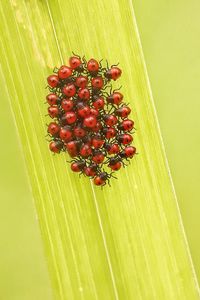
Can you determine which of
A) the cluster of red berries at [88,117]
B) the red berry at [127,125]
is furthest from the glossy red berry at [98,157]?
the red berry at [127,125]

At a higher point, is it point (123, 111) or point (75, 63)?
point (75, 63)

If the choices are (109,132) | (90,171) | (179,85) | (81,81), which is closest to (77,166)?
(90,171)

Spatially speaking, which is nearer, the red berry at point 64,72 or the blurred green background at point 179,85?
the red berry at point 64,72

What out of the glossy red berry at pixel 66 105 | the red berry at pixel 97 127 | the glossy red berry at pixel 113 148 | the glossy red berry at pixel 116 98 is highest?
the glossy red berry at pixel 66 105

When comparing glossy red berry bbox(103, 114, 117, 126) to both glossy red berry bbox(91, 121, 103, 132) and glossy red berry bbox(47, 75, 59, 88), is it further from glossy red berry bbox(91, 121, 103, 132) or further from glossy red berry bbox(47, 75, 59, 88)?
glossy red berry bbox(47, 75, 59, 88)

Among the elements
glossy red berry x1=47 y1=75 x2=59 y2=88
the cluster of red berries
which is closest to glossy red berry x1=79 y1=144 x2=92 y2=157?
the cluster of red berries

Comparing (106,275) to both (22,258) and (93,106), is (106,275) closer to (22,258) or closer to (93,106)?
(22,258)

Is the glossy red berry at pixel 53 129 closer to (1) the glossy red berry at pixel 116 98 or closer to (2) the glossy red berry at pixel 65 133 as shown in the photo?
(2) the glossy red berry at pixel 65 133

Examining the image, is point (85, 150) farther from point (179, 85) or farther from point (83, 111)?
point (179, 85)
